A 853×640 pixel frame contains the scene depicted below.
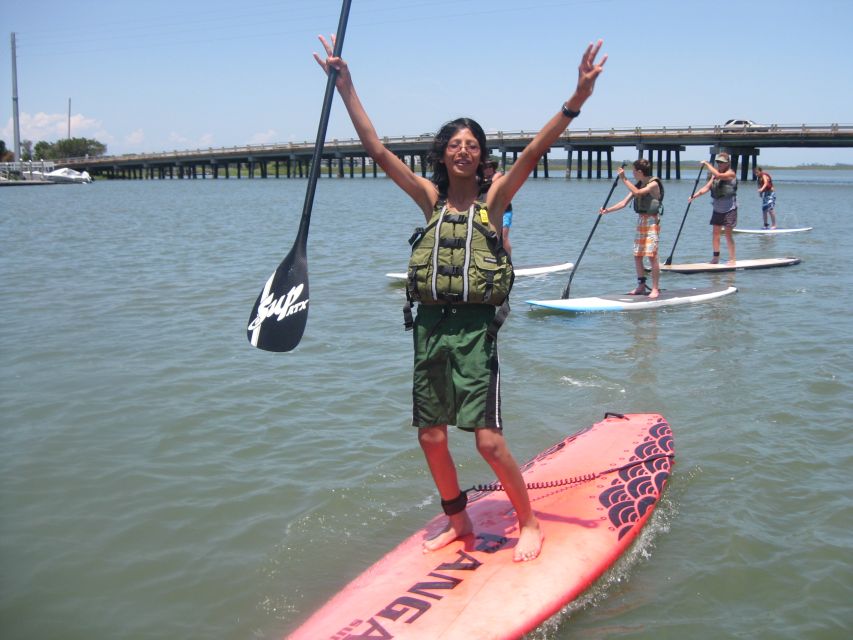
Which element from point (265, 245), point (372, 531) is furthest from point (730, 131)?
point (372, 531)

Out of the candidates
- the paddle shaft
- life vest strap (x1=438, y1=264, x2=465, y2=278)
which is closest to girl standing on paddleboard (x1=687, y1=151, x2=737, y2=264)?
the paddle shaft

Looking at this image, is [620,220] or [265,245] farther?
[620,220]

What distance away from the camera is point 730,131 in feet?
187

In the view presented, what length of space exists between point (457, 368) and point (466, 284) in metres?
0.37

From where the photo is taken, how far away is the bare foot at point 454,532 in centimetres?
377

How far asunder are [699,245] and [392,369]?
1352 cm

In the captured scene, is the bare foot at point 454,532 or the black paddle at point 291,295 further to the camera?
the black paddle at point 291,295

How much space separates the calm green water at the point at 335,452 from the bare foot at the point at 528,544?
306 mm

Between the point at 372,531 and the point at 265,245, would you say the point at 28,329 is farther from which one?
the point at 265,245

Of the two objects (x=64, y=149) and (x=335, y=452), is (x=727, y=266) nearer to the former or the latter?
(x=335, y=452)

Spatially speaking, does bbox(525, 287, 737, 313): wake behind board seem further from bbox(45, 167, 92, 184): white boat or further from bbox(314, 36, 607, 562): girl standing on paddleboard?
bbox(45, 167, 92, 184): white boat

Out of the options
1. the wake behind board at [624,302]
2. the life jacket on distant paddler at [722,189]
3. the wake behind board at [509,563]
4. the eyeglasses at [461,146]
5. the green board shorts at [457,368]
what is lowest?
the wake behind board at [509,563]

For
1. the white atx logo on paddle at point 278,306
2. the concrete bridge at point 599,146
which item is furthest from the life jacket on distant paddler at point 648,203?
the concrete bridge at point 599,146

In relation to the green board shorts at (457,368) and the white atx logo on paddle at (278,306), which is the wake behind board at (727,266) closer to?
the white atx logo on paddle at (278,306)
